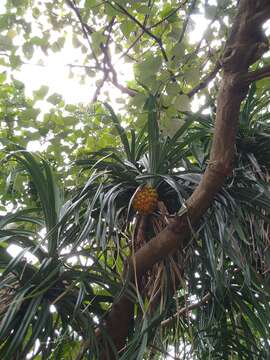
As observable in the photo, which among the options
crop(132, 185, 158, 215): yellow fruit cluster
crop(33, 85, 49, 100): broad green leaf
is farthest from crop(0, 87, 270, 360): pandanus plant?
crop(33, 85, 49, 100): broad green leaf

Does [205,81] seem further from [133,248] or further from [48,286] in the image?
[48,286]

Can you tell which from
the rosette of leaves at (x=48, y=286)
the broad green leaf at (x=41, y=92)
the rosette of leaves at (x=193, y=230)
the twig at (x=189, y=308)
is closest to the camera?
the rosette of leaves at (x=48, y=286)

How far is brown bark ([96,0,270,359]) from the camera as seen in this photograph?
92 centimetres

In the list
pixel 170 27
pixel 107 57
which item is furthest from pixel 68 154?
pixel 170 27

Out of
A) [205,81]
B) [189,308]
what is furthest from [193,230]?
[205,81]

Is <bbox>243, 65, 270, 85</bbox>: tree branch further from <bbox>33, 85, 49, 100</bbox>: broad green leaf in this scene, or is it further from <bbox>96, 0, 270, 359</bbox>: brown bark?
<bbox>33, 85, 49, 100</bbox>: broad green leaf

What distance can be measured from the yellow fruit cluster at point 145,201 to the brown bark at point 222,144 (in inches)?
3.7

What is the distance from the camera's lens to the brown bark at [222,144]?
3.03ft

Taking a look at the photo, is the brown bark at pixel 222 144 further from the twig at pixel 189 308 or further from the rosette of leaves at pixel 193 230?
the twig at pixel 189 308

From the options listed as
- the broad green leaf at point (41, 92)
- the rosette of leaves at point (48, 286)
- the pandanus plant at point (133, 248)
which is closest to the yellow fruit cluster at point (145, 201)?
the pandanus plant at point (133, 248)

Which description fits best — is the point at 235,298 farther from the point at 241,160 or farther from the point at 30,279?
the point at 30,279

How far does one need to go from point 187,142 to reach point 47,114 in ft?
2.51

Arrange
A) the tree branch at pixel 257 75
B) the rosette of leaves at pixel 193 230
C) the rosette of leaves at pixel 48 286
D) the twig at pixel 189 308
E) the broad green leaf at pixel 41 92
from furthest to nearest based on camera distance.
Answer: the broad green leaf at pixel 41 92 < the twig at pixel 189 308 < the rosette of leaves at pixel 193 230 < the rosette of leaves at pixel 48 286 < the tree branch at pixel 257 75

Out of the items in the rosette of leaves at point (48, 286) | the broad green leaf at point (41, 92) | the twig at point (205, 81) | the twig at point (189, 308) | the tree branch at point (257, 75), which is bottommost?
the twig at point (189, 308)
